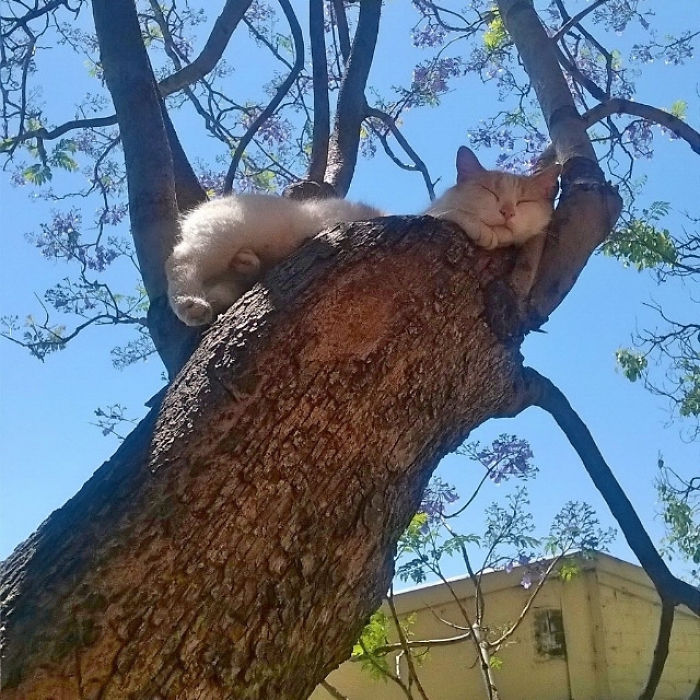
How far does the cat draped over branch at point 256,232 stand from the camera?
1532 millimetres

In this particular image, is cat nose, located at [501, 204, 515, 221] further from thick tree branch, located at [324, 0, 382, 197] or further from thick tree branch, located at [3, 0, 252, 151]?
thick tree branch, located at [3, 0, 252, 151]

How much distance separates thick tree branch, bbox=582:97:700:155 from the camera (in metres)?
2.19

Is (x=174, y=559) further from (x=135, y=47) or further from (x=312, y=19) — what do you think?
(x=312, y=19)

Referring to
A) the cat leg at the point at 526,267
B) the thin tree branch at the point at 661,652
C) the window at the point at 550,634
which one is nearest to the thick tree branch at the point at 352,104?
the cat leg at the point at 526,267

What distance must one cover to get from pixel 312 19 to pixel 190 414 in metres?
2.03

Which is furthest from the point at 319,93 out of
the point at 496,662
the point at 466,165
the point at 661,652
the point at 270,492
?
the point at 496,662

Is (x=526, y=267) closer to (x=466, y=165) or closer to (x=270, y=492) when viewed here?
(x=270, y=492)

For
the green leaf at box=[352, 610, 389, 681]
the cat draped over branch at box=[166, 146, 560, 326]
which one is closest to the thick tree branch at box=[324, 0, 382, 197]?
the cat draped over branch at box=[166, 146, 560, 326]

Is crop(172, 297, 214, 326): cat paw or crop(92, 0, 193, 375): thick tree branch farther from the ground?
crop(92, 0, 193, 375): thick tree branch

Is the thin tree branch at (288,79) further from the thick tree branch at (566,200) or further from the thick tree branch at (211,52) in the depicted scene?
the thick tree branch at (566,200)

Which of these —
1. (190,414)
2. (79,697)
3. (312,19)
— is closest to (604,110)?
(312,19)

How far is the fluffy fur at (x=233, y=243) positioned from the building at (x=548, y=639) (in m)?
1.87

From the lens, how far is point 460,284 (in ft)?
4.31

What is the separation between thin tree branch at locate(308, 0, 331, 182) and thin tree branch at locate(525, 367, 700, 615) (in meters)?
1.11
